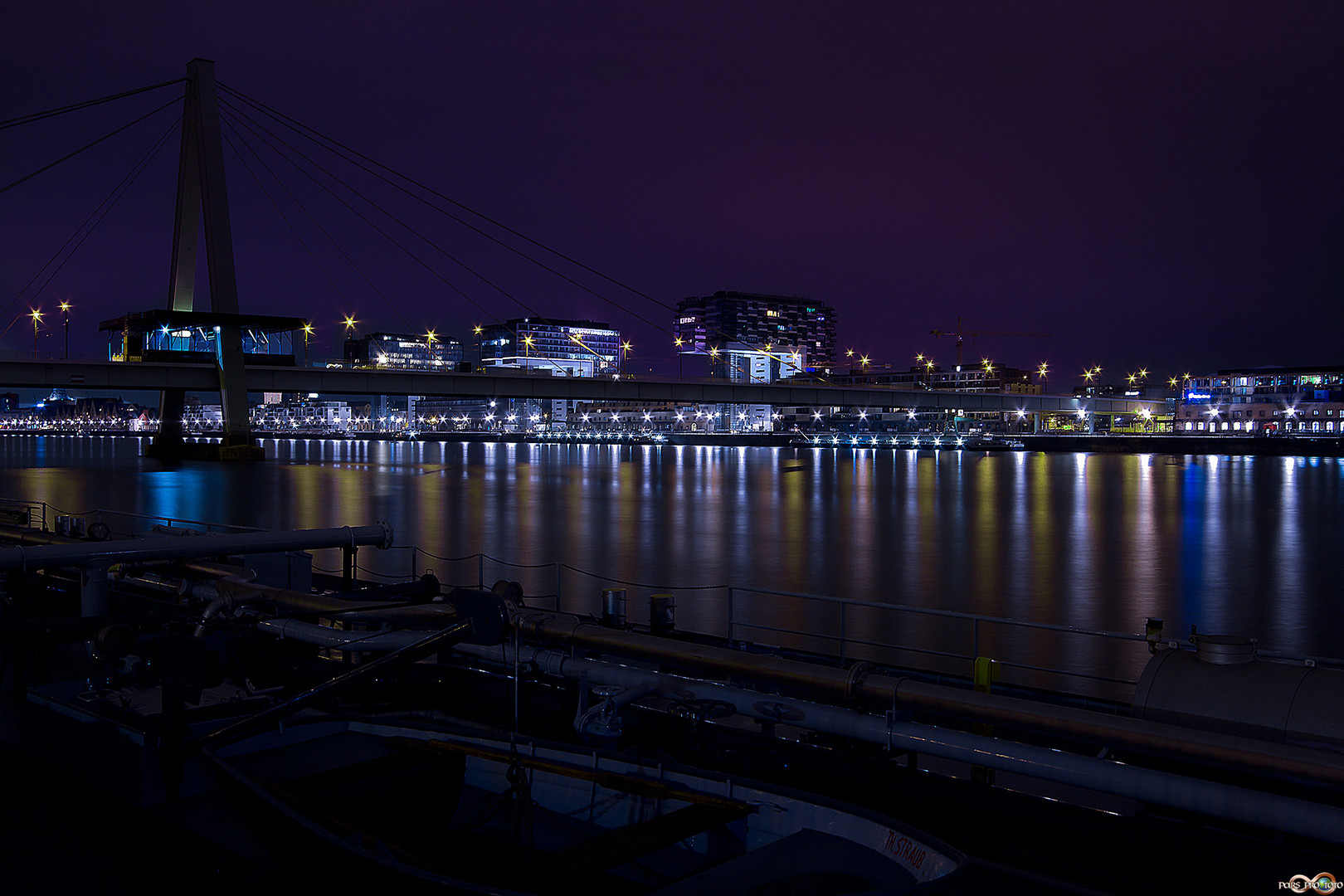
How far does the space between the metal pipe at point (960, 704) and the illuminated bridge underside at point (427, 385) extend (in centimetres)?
6683

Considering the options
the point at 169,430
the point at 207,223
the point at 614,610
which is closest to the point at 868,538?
the point at 614,610

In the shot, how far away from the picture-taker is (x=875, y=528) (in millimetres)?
41031

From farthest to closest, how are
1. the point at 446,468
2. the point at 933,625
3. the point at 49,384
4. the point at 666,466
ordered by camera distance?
the point at 666,466
the point at 446,468
the point at 49,384
the point at 933,625

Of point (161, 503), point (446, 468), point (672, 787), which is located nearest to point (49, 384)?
point (161, 503)

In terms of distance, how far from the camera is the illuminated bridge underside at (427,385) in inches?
2532

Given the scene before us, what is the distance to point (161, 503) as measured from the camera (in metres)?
47.4

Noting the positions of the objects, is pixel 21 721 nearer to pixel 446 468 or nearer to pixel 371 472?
pixel 371 472

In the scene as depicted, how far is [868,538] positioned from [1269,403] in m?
160

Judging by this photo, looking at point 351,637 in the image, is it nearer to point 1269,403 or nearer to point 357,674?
point 357,674

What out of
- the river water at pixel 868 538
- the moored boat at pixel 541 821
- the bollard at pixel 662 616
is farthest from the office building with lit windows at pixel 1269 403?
the moored boat at pixel 541 821

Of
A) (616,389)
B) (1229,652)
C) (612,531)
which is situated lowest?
(612,531)

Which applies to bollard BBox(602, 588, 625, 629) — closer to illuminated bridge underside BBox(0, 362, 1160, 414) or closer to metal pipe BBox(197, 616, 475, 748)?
metal pipe BBox(197, 616, 475, 748)

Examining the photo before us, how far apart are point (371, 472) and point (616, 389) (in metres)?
21.9

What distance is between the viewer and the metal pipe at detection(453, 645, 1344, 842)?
5965mm
